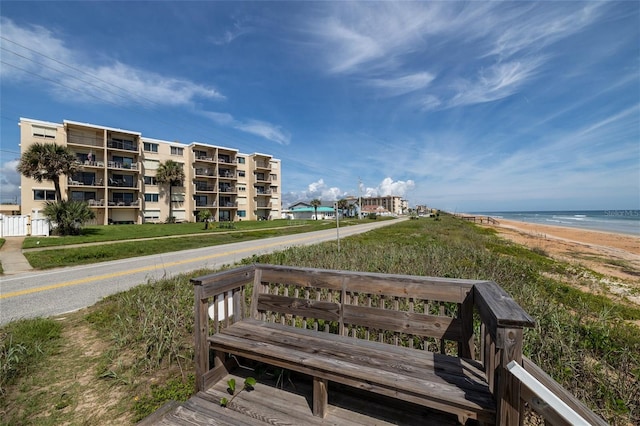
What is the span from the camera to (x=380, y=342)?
280cm

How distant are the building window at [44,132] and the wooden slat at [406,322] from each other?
131 ft

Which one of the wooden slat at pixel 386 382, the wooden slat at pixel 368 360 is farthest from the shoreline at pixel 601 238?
the wooden slat at pixel 386 382

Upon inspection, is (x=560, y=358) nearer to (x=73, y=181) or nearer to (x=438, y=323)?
(x=438, y=323)

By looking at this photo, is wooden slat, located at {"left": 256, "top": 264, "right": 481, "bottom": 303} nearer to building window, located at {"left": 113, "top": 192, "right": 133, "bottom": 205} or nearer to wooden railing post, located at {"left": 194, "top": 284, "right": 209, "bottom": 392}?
wooden railing post, located at {"left": 194, "top": 284, "right": 209, "bottom": 392}

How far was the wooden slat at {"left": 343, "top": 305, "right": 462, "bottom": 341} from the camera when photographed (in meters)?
2.55

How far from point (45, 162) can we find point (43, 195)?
446 inches

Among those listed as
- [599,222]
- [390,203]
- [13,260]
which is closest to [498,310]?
[13,260]

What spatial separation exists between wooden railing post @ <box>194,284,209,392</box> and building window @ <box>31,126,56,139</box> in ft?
128

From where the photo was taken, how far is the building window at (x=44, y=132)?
2839cm

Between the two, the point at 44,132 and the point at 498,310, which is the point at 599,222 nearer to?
the point at 498,310

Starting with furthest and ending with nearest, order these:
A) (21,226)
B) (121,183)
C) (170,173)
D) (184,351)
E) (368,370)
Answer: (170,173), (121,183), (21,226), (184,351), (368,370)

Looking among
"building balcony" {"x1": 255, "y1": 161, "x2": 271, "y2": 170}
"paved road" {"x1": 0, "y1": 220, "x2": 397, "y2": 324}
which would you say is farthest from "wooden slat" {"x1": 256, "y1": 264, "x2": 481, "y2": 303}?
"building balcony" {"x1": 255, "y1": 161, "x2": 271, "y2": 170}

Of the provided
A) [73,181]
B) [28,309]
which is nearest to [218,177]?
[73,181]

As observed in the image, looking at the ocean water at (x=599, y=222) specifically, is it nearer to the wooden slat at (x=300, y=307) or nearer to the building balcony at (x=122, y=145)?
the wooden slat at (x=300, y=307)
